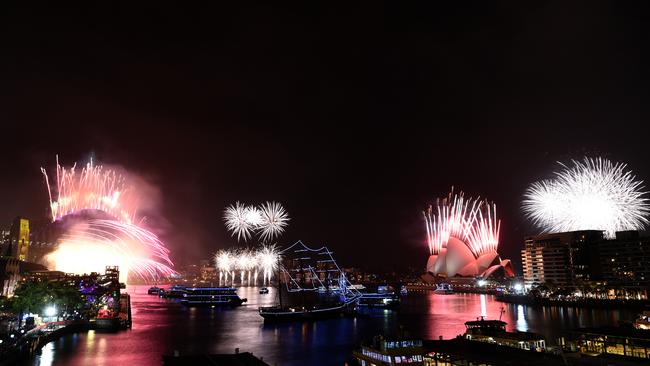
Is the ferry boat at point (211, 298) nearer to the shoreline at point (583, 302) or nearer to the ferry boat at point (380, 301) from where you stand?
the ferry boat at point (380, 301)

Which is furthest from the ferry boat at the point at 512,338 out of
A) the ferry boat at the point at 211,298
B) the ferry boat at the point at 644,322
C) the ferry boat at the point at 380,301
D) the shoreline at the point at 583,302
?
the ferry boat at the point at 211,298

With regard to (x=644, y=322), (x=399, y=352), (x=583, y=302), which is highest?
(x=399, y=352)

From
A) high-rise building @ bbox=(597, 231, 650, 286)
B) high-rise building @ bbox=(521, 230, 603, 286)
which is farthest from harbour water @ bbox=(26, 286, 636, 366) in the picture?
high-rise building @ bbox=(521, 230, 603, 286)

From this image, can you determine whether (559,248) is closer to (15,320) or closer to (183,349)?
(183,349)

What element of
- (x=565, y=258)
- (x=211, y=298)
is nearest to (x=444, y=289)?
(x=565, y=258)

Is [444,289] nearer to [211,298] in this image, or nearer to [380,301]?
[380,301]

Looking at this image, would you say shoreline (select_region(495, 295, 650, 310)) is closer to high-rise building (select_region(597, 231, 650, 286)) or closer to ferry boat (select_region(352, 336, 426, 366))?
high-rise building (select_region(597, 231, 650, 286))
